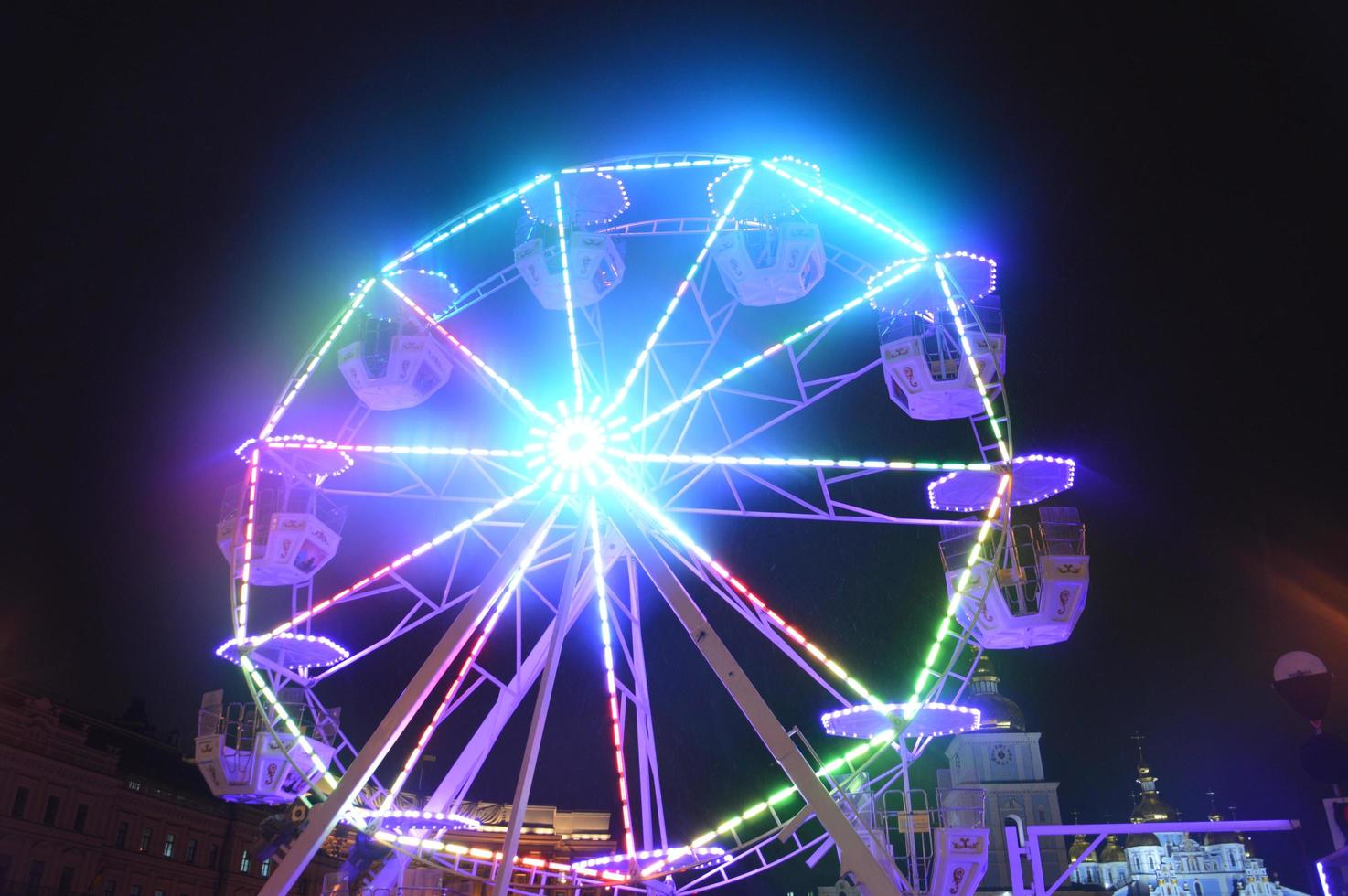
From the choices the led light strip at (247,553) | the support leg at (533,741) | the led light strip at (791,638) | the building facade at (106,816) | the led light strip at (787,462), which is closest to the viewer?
the support leg at (533,741)

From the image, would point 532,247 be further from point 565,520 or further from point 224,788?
point 224,788

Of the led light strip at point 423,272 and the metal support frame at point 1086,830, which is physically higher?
the led light strip at point 423,272

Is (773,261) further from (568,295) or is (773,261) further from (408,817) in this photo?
(408,817)

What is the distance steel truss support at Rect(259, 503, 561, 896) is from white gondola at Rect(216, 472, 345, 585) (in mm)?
4945

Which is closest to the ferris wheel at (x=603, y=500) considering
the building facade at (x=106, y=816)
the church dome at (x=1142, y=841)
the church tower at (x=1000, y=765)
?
the building facade at (x=106, y=816)

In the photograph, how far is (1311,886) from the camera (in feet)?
27.0

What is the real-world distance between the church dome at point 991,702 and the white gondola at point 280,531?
58.0 m

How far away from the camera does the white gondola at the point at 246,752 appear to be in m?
18.5

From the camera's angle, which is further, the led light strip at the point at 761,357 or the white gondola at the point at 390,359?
the white gondola at the point at 390,359

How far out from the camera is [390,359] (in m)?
17.9

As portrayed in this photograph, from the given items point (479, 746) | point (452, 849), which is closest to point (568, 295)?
point (479, 746)

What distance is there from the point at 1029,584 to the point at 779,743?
18.3 ft

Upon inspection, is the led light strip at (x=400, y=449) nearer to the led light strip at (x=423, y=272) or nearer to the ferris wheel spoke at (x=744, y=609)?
the ferris wheel spoke at (x=744, y=609)

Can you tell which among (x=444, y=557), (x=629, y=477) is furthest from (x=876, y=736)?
(x=444, y=557)
